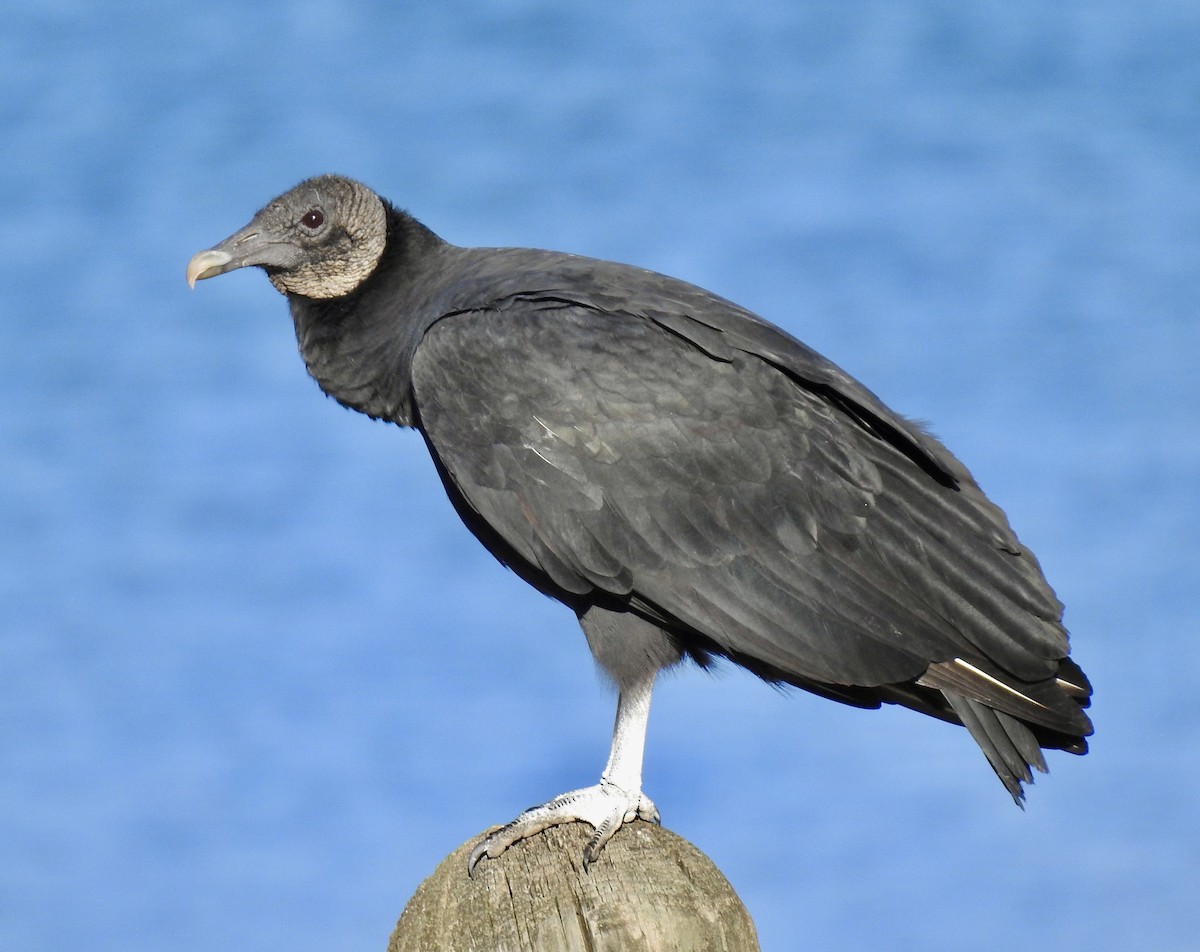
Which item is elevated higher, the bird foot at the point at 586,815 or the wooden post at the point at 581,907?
the bird foot at the point at 586,815

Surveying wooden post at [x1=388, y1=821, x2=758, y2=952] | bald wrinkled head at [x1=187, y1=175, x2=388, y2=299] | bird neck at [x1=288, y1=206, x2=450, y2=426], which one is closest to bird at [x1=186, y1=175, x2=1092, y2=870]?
bird neck at [x1=288, y1=206, x2=450, y2=426]

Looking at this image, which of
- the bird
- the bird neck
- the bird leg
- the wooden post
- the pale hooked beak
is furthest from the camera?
the pale hooked beak

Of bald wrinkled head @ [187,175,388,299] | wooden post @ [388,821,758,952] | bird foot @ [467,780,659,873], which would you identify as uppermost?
bald wrinkled head @ [187,175,388,299]

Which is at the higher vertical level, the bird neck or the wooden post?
the bird neck

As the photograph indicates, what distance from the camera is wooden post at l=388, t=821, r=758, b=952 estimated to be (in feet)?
9.29

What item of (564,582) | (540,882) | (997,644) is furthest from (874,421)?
(540,882)

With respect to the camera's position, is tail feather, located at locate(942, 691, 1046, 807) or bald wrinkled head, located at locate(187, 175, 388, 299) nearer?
tail feather, located at locate(942, 691, 1046, 807)

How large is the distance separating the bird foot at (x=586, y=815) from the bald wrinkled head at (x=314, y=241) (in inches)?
73.4

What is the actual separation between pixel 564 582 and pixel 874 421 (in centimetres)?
98

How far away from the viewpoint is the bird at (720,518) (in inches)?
142

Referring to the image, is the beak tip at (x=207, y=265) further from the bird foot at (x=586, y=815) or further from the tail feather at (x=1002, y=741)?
the tail feather at (x=1002, y=741)

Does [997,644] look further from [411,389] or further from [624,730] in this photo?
[411,389]

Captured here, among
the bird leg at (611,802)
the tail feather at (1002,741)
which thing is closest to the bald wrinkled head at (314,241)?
the bird leg at (611,802)

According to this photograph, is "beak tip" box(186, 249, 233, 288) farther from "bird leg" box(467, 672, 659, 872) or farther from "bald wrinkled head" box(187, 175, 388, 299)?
"bird leg" box(467, 672, 659, 872)
